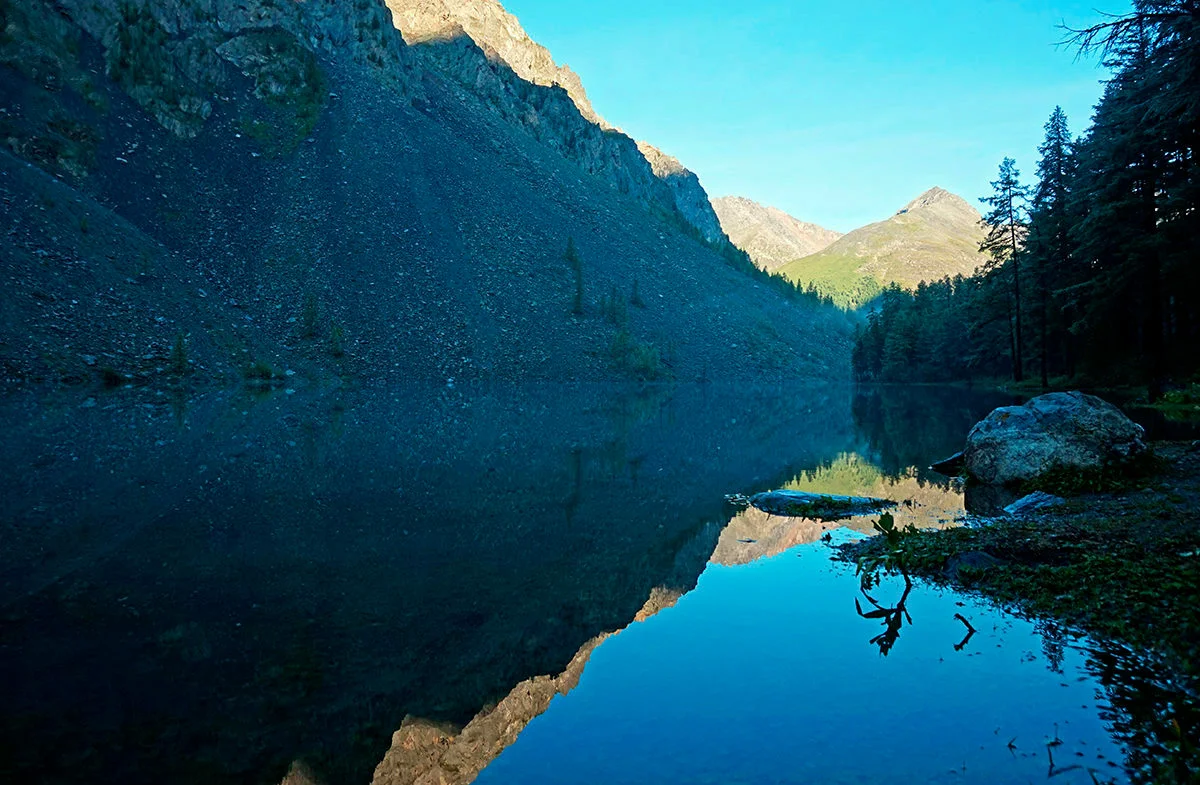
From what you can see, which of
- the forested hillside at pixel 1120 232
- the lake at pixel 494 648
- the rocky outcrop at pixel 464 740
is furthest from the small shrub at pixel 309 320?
the rocky outcrop at pixel 464 740

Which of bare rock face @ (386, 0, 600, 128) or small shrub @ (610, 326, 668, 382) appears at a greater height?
bare rock face @ (386, 0, 600, 128)

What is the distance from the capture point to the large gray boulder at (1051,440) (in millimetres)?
16172

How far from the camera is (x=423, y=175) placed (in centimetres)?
10688

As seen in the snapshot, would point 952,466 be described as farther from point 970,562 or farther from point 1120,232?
point 1120,232

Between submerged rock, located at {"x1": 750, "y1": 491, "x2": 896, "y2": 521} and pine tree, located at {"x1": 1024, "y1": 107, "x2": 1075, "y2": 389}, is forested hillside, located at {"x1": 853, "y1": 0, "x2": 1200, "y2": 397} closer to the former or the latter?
pine tree, located at {"x1": 1024, "y1": 107, "x2": 1075, "y2": 389}

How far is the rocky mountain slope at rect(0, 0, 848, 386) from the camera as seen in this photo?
55031mm

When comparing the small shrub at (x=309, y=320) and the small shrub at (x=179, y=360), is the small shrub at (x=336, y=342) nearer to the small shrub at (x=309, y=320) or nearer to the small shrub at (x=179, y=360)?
the small shrub at (x=309, y=320)

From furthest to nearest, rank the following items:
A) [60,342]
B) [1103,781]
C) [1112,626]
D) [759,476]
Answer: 1. [60,342]
2. [759,476]
3. [1112,626]
4. [1103,781]

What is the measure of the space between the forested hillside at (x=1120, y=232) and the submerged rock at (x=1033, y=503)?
347 inches

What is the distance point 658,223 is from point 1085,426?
158193 millimetres

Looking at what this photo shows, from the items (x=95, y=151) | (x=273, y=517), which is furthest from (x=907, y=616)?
(x=95, y=151)

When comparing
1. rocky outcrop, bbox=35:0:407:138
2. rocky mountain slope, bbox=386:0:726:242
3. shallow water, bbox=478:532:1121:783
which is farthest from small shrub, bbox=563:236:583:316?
shallow water, bbox=478:532:1121:783

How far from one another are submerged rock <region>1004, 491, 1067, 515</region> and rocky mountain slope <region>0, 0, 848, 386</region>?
2036 inches

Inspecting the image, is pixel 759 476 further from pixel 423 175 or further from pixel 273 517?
pixel 423 175
